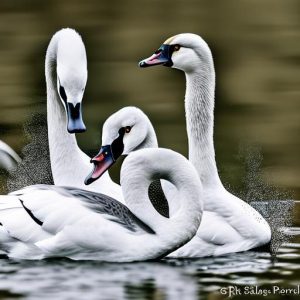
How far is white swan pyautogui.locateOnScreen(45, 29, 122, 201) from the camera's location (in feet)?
35.7

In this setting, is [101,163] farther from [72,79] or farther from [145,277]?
[145,277]

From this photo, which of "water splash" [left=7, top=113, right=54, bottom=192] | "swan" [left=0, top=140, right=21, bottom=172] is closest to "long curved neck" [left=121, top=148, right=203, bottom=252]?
"water splash" [left=7, top=113, right=54, bottom=192]

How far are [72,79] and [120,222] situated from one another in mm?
1293

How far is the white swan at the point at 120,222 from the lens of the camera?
10039 mm

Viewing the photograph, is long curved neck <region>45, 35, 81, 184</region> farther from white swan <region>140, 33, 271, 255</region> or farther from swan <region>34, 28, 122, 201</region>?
white swan <region>140, 33, 271, 255</region>

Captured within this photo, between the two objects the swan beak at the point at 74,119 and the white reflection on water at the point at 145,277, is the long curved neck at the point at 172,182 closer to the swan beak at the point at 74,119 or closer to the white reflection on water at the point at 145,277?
the white reflection on water at the point at 145,277

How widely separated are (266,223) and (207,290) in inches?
74.7

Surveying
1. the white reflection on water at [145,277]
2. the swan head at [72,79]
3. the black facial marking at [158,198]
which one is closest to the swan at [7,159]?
the black facial marking at [158,198]

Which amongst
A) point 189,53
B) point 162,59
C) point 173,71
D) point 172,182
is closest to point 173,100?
point 173,71

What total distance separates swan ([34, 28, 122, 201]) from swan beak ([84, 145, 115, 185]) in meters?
0.23

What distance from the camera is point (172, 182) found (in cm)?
1016

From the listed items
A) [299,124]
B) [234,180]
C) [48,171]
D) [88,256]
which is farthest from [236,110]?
[88,256]

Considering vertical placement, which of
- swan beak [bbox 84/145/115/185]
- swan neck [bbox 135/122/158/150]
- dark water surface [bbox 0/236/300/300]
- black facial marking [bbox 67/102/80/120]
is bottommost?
dark water surface [bbox 0/236/300/300]

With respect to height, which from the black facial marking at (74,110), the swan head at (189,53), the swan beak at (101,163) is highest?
the swan head at (189,53)
